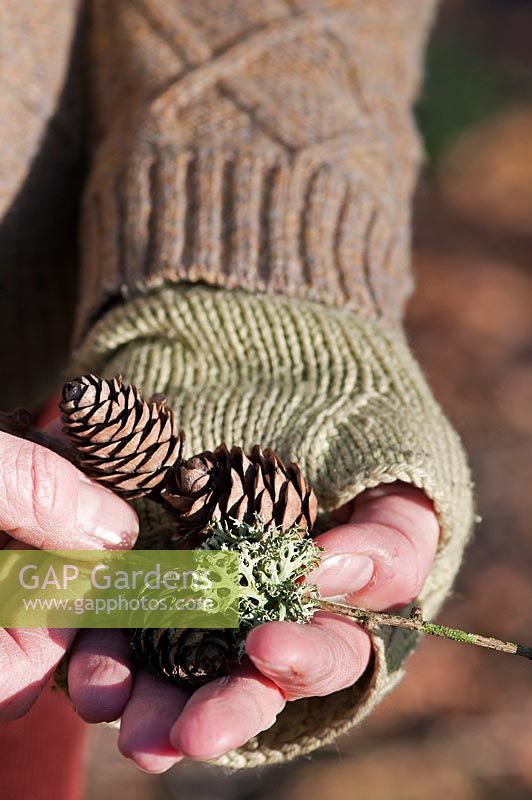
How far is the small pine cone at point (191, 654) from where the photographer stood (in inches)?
23.6

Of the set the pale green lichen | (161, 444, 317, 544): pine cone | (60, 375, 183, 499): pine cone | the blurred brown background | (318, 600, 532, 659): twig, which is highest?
(60, 375, 183, 499): pine cone

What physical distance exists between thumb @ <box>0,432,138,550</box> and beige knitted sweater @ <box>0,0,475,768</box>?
0.07 meters

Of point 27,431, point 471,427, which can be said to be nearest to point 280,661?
point 27,431

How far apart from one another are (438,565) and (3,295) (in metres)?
Answer: 0.69

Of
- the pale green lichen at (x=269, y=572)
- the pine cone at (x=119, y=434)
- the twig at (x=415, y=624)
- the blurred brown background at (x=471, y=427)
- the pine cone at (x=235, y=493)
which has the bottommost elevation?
the blurred brown background at (x=471, y=427)

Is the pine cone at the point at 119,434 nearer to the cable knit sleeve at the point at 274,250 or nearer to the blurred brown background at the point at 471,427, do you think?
the cable knit sleeve at the point at 274,250

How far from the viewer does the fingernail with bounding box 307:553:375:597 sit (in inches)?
→ 25.6

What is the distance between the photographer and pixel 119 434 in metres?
0.65

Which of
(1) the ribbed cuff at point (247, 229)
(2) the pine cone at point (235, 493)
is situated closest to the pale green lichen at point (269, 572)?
(2) the pine cone at point (235, 493)

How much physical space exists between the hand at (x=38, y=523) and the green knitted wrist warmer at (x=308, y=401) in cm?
14

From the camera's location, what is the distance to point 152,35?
109 cm

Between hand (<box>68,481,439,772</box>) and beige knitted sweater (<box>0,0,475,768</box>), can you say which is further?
beige knitted sweater (<box>0,0,475,768</box>)

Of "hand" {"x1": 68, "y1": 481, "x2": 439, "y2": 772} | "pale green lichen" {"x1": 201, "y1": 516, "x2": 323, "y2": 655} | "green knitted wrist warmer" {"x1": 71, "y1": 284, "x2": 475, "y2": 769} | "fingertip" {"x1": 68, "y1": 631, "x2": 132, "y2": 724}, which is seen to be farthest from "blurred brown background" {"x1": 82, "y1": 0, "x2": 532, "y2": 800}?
"fingertip" {"x1": 68, "y1": 631, "x2": 132, "y2": 724}

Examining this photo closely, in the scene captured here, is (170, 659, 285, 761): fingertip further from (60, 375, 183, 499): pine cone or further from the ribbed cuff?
the ribbed cuff
